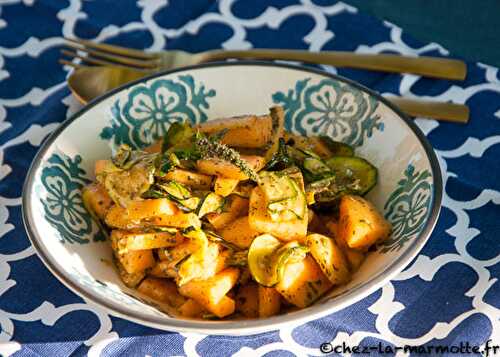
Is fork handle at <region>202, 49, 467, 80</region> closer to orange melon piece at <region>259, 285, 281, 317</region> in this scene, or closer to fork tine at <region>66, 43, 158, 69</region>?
fork tine at <region>66, 43, 158, 69</region>

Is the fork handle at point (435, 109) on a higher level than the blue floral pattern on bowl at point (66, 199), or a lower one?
higher

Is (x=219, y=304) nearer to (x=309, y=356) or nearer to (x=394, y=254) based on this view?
(x=309, y=356)

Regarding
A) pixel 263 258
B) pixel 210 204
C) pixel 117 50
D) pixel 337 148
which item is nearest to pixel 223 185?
pixel 210 204

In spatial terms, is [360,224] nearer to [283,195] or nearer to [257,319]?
[283,195]

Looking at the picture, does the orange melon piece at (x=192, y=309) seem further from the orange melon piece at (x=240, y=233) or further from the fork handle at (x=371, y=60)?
the fork handle at (x=371, y=60)

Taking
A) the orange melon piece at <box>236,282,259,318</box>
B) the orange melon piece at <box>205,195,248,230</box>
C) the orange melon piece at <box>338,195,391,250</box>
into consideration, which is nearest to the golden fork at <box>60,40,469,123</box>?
the orange melon piece at <box>338,195,391,250</box>

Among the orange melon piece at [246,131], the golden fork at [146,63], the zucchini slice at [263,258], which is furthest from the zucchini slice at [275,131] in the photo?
the golden fork at [146,63]
